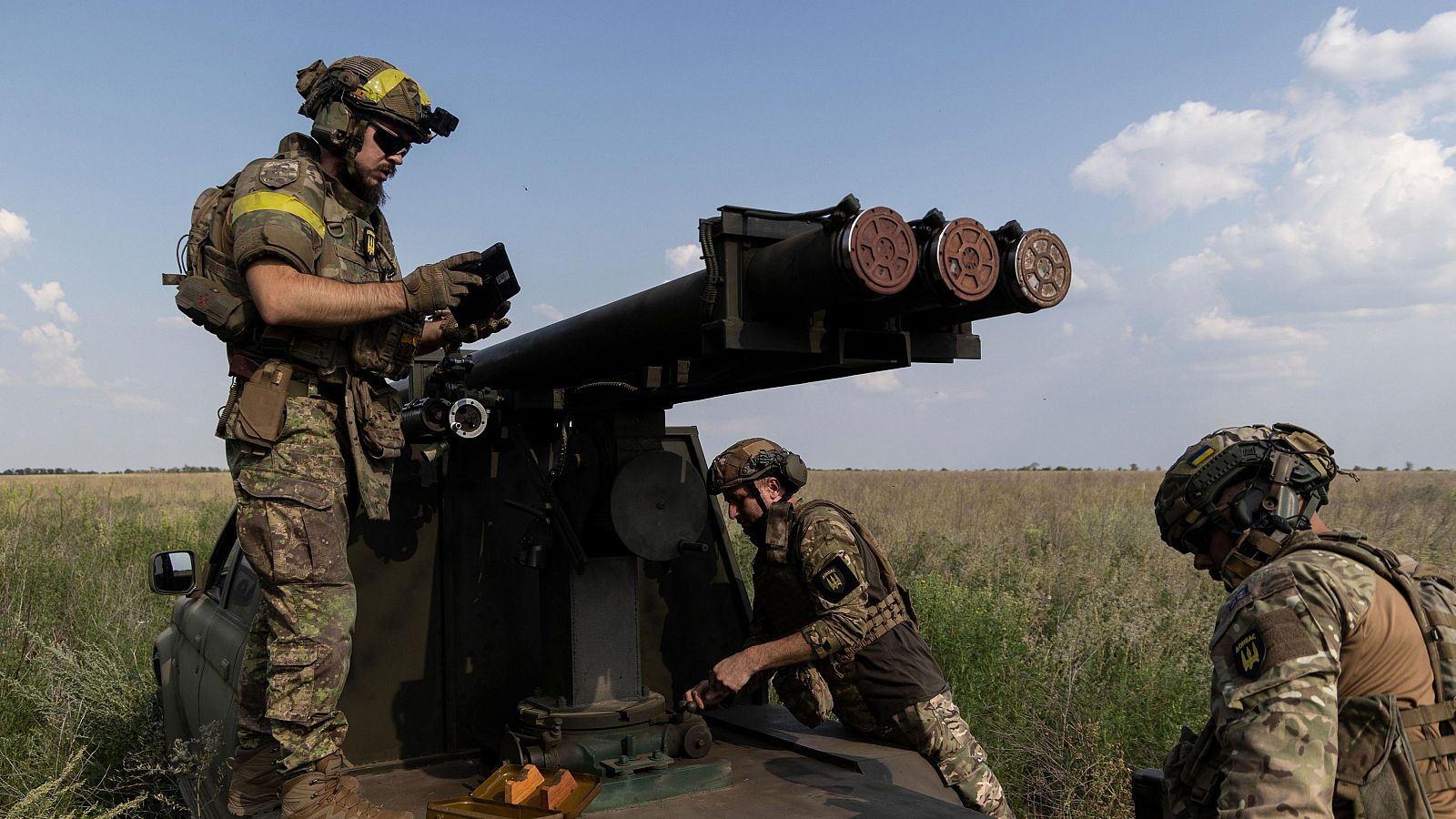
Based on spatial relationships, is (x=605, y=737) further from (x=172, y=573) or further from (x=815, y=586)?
(x=172, y=573)

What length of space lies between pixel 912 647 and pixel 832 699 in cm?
39

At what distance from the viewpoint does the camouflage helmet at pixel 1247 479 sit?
7.64 ft

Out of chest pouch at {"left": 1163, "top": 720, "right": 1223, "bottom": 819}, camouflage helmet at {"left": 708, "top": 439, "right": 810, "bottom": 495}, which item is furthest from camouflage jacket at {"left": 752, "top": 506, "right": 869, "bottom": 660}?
chest pouch at {"left": 1163, "top": 720, "right": 1223, "bottom": 819}

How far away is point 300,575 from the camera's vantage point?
10.3 ft

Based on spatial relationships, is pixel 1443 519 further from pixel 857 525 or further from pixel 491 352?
pixel 491 352

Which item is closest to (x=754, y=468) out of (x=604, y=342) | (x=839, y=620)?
(x=839, y=620)

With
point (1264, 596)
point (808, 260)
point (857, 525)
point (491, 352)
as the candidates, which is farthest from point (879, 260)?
point (491, 352)

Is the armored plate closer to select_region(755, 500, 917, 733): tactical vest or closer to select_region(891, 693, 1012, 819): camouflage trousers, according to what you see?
select_region(755, 500, 917, 733): tactical vest

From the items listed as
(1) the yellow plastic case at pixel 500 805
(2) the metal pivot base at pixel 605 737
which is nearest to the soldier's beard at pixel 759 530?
(2) the metal pivot base at pixel 605 737

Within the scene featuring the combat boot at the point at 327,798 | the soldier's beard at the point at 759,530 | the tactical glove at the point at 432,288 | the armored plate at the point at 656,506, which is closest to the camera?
the combat boot at the point at 327,798

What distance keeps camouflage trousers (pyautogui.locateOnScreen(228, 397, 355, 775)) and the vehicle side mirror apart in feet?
6.15

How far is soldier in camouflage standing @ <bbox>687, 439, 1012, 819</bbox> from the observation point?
3602mm

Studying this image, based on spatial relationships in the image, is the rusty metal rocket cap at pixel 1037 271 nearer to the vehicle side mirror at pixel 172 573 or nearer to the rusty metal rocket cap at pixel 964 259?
the rusty metal rocket cap at pixel 964 259

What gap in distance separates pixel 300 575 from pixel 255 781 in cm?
73
